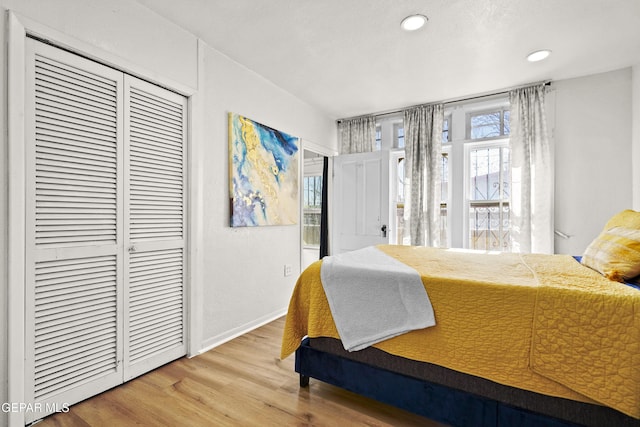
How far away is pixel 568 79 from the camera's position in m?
3.21

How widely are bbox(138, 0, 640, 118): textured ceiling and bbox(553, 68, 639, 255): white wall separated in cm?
21

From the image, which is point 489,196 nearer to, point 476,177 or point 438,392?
point 476,177

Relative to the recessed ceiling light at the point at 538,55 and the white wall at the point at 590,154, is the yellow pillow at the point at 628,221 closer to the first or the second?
the white wall at the point at 590,154

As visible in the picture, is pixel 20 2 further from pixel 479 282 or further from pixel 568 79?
pixel 568 79

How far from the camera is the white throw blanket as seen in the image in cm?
159

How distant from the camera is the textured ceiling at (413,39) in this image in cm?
211

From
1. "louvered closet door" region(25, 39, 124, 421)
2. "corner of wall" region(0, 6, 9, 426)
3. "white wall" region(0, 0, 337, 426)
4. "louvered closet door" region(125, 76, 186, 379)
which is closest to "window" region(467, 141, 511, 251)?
"white wall" region(0, 0, 337, 426)

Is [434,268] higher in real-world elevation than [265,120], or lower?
lower

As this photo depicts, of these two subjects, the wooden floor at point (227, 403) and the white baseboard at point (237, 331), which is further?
the white baseboard at point (237, 331)

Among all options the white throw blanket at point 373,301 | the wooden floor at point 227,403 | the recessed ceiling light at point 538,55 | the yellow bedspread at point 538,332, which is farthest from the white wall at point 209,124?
the recessed ceiling light at point 538,55

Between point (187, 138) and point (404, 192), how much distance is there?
2700mm

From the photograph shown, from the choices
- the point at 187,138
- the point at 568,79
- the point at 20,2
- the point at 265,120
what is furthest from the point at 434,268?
the point at 568,79

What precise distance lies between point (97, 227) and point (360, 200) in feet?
10.1

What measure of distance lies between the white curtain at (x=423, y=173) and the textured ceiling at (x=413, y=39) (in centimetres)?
49
